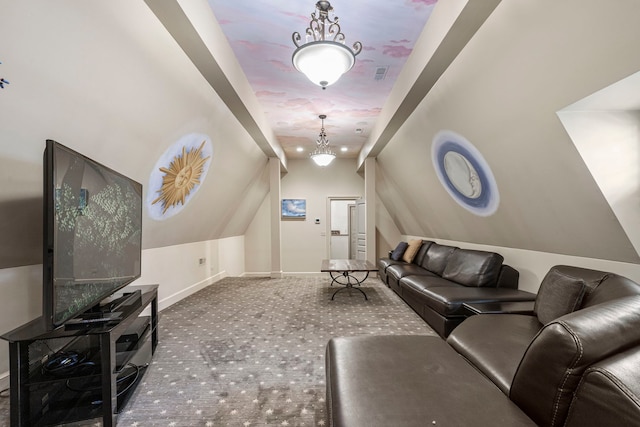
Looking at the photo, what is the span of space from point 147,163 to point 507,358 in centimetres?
338

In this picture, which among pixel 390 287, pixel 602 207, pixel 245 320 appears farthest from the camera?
pixel 390 287

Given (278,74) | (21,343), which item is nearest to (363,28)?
(278,74)

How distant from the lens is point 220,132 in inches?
153

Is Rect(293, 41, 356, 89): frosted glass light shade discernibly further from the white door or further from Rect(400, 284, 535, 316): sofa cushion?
the white door

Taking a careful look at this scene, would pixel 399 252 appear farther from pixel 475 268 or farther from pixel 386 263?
pixel 475 268

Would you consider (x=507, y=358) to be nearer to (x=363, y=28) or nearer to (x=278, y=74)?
(x=363, y=28)

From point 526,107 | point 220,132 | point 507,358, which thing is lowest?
point 507,358

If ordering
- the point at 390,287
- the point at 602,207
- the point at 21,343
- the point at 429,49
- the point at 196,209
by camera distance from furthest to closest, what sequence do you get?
the point at 390,287, the point at 196,209, the point at 429,49, the point at 602,207, the point at 21,343

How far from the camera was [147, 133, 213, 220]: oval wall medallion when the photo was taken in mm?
3230

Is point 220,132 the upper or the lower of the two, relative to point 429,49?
lower

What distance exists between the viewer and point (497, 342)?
1.84 m

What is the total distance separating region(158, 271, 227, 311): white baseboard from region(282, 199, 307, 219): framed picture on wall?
230 cm

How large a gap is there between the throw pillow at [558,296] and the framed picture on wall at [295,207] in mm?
5919

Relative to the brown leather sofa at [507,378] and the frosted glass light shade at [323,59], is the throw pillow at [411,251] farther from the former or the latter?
the frosted glass light shade at [323,59]
